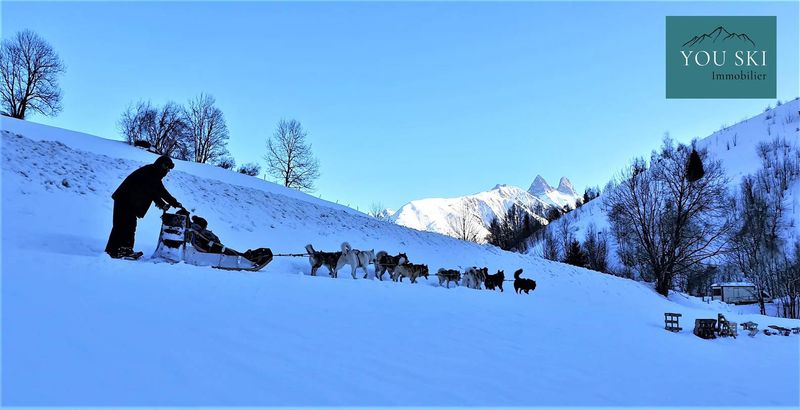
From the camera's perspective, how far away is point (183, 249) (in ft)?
25.4

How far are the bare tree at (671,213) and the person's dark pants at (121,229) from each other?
29.1 meters

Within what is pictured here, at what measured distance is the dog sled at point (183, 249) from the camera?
24.7ft

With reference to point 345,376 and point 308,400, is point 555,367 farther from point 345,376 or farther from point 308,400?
point 308,400

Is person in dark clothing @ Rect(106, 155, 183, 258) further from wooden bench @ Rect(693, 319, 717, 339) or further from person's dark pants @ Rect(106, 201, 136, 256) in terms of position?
wooden bench @ Rect(693, 319, 717, 339)

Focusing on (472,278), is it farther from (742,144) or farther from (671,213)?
(742,144)

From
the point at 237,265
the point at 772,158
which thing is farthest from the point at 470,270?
the point at 772,158

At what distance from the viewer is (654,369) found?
20.2 feet

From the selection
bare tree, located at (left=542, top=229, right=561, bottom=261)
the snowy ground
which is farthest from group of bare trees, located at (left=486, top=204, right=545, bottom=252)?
the snowy ground

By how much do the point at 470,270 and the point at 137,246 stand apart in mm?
9448

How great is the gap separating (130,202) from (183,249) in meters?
1.18

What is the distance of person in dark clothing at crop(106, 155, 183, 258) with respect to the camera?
710cm

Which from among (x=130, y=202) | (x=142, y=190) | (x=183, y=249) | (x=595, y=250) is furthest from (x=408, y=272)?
(x=595, y=250)

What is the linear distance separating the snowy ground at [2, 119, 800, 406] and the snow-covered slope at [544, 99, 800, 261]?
70043 mm

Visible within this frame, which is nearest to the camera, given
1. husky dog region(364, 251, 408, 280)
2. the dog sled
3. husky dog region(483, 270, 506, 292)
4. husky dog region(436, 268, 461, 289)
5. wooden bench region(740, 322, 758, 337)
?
the dog sled
